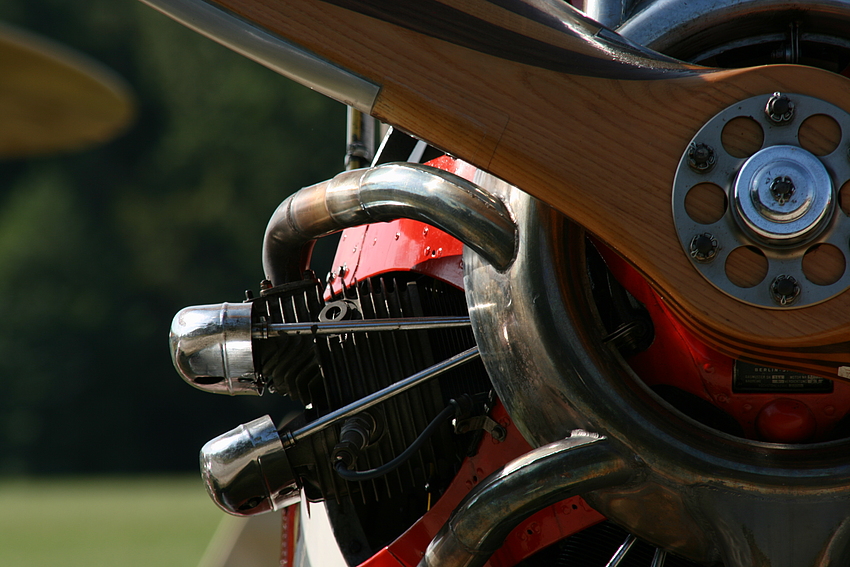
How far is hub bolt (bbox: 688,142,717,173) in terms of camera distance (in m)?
1.37

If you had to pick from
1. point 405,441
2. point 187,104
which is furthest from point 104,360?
point 405,441

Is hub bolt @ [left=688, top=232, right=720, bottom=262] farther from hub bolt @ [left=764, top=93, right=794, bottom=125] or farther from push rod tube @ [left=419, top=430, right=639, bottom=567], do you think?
push rod tube @ [left=419, top=430, right=639, bottom=567]

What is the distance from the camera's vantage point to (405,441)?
A: 2.06 m

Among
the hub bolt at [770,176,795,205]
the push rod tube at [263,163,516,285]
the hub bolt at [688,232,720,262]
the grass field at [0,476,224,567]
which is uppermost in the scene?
the grass field at [0,476,224,567]

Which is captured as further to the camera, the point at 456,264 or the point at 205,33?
the point at 456,264

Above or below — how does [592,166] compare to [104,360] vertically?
below

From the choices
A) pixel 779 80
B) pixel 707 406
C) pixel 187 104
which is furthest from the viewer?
pixel 187 104

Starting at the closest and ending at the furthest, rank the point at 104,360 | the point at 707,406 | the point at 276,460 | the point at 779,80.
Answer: the point at 779,80 → the point at 707,406 → the point at 276,460 → the point at 104,360

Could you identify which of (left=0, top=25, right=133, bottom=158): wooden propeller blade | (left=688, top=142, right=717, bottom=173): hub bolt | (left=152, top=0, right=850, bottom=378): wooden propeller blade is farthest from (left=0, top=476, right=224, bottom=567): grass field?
(left=688, top=142, right=717, bottom=173): hub bolt

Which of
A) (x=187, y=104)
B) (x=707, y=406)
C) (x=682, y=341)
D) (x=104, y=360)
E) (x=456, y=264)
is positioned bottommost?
(x=707, y=406)

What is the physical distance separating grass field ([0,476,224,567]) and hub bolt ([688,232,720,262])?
415 inches

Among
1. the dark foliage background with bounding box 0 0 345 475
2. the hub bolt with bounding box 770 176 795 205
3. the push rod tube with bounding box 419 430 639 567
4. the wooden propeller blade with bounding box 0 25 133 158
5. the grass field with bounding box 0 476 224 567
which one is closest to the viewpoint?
the hub bolt with bounding box 770 176 795 205

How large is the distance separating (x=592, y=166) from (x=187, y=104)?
2943 cm

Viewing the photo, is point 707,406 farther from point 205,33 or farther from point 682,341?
point 205,33
